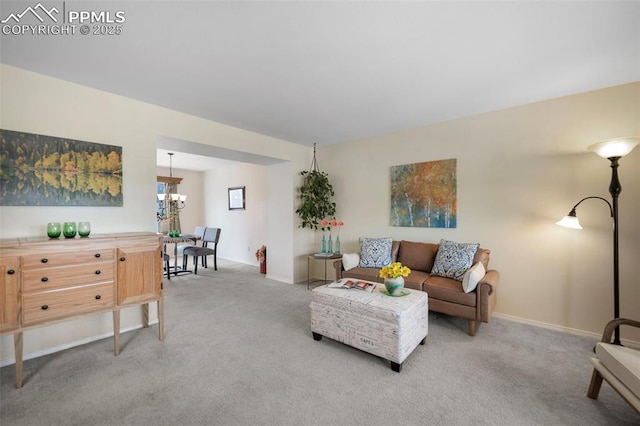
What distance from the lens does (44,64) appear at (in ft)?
7.41

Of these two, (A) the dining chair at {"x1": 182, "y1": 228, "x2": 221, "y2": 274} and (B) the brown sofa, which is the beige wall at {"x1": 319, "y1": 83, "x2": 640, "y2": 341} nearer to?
(B) the brown sofa

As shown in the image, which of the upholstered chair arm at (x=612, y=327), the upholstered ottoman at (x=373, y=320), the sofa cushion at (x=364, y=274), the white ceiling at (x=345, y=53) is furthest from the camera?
the sofa cushion at (x=364, y=274)

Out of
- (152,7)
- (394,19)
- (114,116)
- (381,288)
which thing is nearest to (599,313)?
(381,288)

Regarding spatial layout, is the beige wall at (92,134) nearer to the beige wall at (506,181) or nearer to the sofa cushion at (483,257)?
the beige wall at (506,181)

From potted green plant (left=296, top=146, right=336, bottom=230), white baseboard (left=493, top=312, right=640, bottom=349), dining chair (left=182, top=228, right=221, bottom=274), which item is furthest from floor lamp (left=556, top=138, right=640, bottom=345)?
dining chair (left=182, top=228, right=221, bottom=274)

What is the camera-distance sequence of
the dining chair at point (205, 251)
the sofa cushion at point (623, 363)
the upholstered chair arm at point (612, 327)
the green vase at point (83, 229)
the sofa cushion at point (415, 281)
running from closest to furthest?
the sofa cushion at point (623, 363) < the upholstered chair arm at point (612, 327) < the green vase at point (83, 229) < the sofa cushion at point (415, 281) < the dining chair at point (205, 251)

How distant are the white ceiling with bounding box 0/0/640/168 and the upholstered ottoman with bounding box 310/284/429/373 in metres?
2.02

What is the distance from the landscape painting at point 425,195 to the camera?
3.67 metres

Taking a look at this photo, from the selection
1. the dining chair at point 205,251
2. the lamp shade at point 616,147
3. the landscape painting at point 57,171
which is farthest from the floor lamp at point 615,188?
the dining chair at point 205,251

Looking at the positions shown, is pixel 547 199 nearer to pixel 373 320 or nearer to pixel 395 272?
pixel 395 272

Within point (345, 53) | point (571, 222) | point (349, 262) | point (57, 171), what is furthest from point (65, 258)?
point (571, 222)

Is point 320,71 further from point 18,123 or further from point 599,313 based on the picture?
point 599,313

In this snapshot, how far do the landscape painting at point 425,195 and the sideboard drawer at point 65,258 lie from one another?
3567mm

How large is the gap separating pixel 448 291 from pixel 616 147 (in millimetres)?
1910
